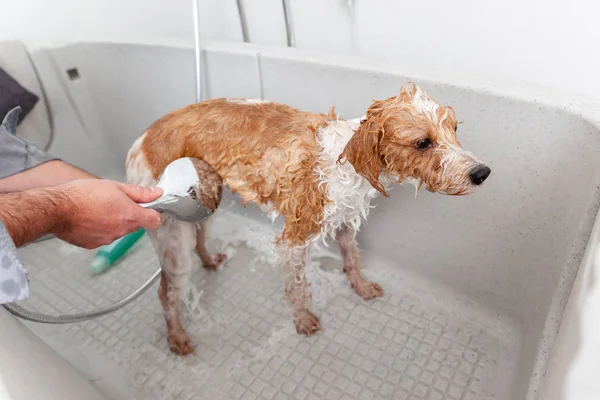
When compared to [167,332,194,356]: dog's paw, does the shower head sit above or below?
above

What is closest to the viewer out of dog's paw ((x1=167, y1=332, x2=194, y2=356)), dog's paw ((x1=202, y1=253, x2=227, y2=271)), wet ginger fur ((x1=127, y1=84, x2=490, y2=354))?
wet ginger fur ((x1=127, y1=84, x2=490, y2=354))

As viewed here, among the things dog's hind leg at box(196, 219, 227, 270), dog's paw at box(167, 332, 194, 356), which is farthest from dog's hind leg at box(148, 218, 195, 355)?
dog's hind leg at box(196, 219, 227, 270)

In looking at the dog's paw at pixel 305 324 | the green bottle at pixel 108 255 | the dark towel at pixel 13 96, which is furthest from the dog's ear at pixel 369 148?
the dark towel at pixel 13 96

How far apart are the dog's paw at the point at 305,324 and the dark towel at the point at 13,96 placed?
50.1 inches

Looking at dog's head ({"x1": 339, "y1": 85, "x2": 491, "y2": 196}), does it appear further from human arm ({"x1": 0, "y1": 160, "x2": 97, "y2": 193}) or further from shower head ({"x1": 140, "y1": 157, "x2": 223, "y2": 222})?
human arm ({"x1": 0, "y1": 160, "x2": 97, "y2": 193})

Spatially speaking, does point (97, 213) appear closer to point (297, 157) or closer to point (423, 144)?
point (297, 157)

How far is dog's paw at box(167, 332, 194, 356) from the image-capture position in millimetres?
1409

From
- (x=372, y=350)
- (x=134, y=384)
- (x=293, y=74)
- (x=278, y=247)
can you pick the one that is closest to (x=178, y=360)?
(x=134, y=384)

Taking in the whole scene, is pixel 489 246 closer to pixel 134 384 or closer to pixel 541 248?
pixel 541 248

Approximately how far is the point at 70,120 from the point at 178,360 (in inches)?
45.0

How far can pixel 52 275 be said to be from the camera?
5.70ft

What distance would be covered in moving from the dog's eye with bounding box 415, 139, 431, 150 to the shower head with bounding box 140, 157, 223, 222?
554 mm

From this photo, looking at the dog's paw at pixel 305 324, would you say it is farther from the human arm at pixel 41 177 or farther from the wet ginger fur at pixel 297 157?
the human arm at pixel 41 177

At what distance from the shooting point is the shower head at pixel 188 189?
109 cm
